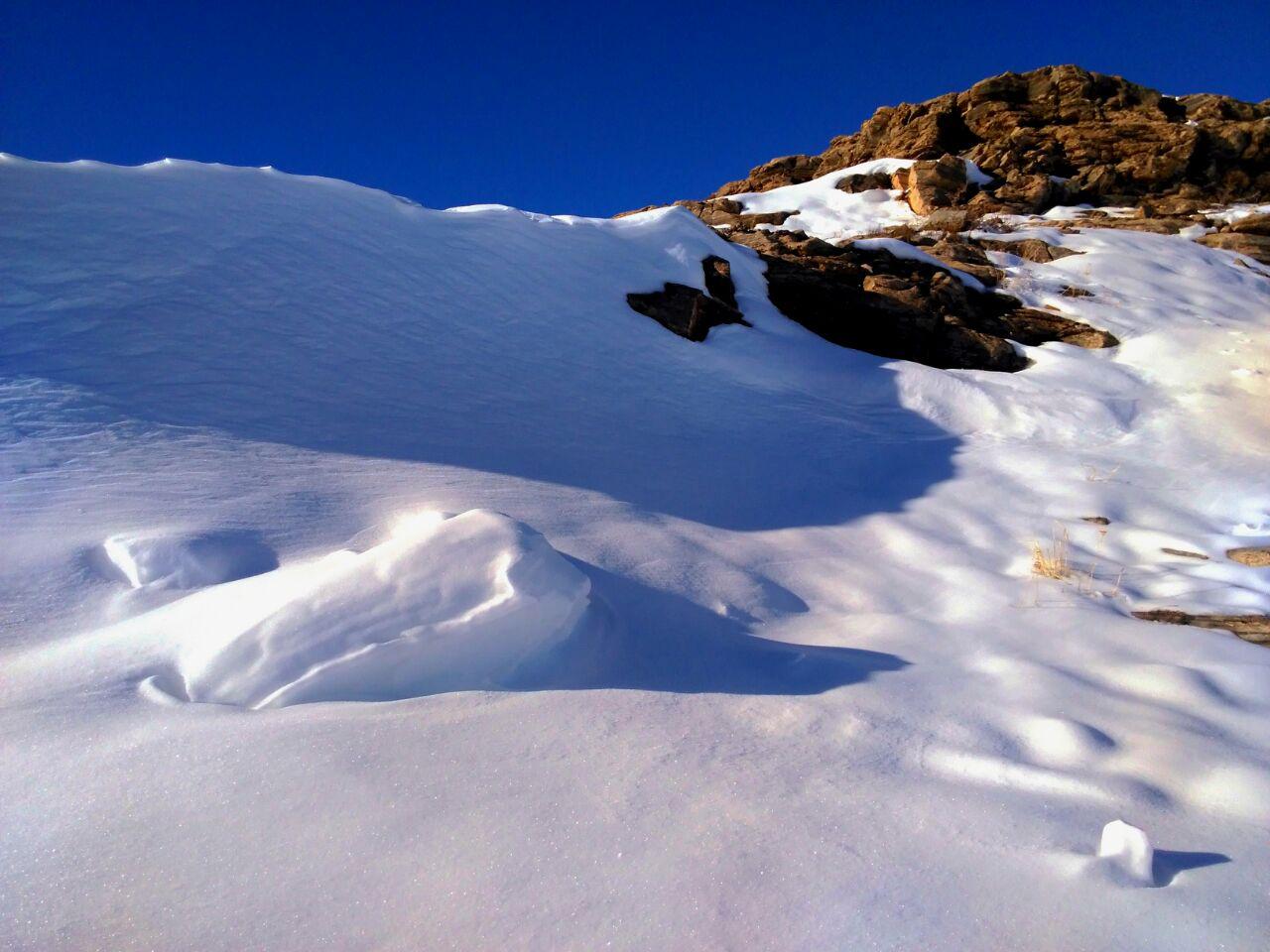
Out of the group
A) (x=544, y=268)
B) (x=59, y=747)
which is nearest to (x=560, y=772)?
(x=59, y=747)

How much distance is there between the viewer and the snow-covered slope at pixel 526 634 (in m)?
1.85

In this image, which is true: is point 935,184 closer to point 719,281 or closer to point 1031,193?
point 1031,193

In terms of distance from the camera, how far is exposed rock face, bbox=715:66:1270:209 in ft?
63.7

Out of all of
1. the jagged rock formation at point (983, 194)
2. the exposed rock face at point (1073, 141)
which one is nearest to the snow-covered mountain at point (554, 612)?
the jagged rock formation at point (983, 194)

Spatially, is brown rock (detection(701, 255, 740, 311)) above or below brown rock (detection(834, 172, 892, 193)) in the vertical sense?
below

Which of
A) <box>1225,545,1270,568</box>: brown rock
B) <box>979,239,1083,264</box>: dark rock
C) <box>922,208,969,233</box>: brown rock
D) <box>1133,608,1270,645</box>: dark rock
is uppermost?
<box>922,208,969,233</box>: brown rock

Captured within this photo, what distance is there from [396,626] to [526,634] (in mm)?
456

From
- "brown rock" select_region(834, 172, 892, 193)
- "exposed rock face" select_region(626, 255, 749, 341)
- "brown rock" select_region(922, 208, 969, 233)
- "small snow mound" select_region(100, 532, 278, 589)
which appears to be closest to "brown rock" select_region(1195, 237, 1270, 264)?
"brown rock" select_region(922, 208, 969, 233)

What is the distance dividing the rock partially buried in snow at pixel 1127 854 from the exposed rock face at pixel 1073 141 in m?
18.3

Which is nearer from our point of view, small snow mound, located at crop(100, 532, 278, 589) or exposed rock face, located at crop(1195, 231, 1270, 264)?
small snow mound, located at crop(100, 532, 278, 589)

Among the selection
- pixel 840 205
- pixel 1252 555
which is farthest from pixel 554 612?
pixel 840 205

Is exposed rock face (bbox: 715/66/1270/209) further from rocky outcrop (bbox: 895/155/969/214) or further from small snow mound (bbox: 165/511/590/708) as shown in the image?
small snow mound (bbox: 165/511/590/708)

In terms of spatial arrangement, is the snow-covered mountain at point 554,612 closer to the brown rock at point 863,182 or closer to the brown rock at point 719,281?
the brown rock at point 719,281

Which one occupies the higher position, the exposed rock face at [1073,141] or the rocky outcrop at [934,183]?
the exposed rock face at [1073,141]
